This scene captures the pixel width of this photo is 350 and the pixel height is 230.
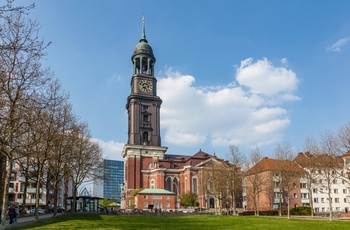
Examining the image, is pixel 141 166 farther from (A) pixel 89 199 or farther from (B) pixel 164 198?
(A) pixel 89 199

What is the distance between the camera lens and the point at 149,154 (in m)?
95.1

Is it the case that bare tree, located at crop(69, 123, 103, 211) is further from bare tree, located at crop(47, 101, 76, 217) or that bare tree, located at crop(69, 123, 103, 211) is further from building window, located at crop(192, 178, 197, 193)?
building window, located at crop(192, 178, 197, 193)

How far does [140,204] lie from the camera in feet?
242

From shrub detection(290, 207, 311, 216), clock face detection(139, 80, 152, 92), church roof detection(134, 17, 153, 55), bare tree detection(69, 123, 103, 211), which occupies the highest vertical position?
church roof detection(134, 17, 153, 55)

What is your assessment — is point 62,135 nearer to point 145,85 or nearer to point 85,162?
point 85,162

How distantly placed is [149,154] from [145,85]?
2127 cm

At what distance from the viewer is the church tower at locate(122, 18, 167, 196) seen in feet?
305

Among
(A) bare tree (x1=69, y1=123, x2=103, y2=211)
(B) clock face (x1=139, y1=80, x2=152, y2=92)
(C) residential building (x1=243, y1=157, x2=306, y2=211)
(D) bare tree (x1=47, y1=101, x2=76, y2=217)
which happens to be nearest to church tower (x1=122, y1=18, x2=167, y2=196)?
(B) clock face (x1=139, y1=80, x2=152, y2=92)

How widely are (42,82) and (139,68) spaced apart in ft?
276

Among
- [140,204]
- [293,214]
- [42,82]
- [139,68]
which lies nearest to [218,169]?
[293,214]

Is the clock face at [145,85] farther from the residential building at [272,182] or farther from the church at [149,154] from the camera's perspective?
the residential building at [272,182]

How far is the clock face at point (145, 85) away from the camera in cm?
9975

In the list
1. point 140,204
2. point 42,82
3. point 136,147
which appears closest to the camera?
point 42,82

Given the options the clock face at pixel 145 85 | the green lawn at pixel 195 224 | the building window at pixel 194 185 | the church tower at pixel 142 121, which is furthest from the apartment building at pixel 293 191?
the clock face at pixel 145 85
